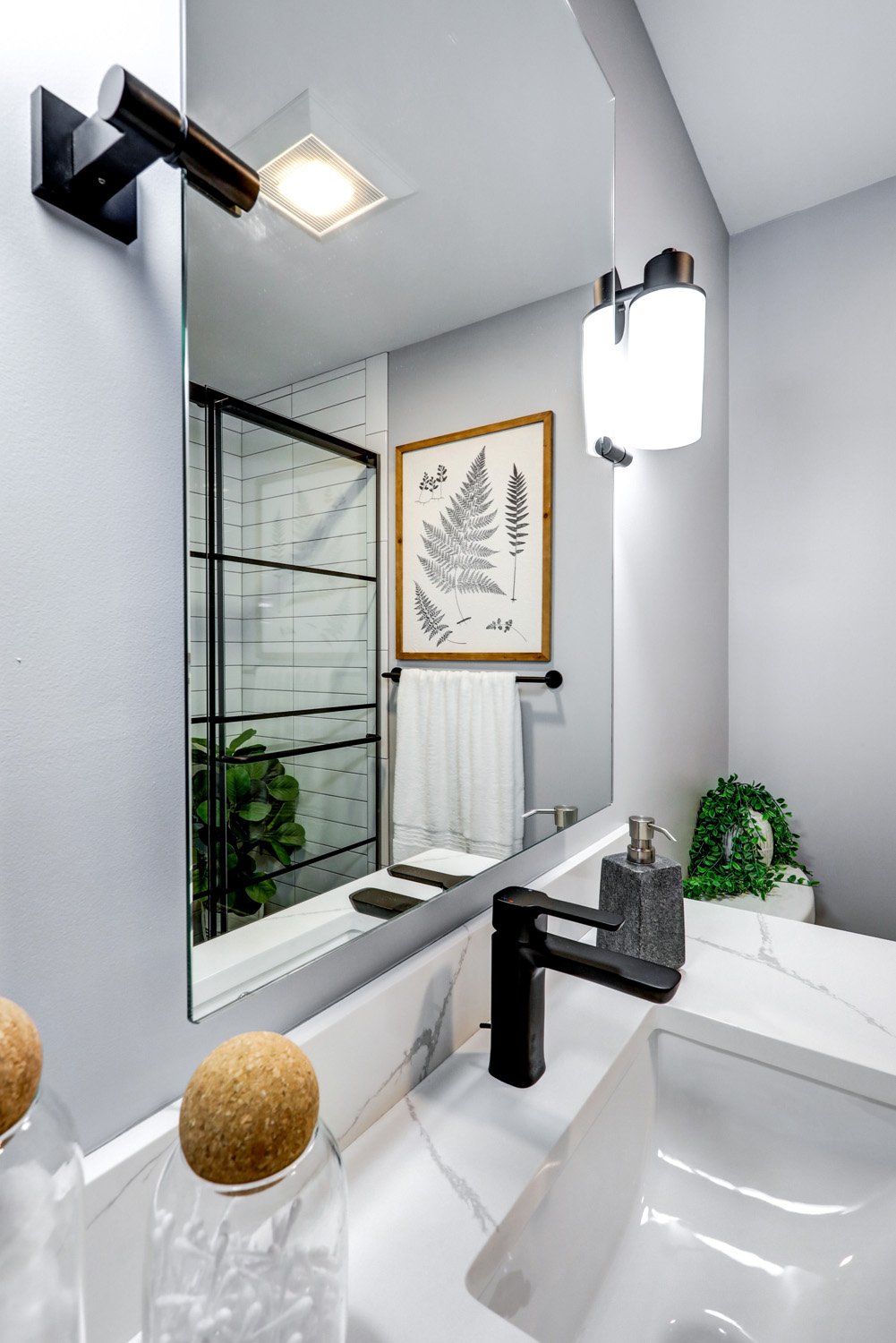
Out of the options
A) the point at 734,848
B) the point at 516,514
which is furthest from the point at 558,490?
the point at 734,848

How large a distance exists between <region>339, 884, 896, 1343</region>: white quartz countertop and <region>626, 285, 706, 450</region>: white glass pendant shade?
78 centimetres

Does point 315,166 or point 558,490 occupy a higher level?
point 315,166

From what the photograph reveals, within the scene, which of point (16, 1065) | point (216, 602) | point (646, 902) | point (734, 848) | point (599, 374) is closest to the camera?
point (16, 1065)

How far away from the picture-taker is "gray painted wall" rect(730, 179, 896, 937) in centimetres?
186

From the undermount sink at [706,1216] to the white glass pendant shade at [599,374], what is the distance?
86 cm

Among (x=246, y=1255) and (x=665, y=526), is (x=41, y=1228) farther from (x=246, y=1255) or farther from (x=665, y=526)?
(x=665, y=526)

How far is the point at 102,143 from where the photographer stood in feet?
1.27

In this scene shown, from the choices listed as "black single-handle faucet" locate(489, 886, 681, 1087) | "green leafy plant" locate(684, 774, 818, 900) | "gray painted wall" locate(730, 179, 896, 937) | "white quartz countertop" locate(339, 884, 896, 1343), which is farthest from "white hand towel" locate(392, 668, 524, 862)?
"gray painted wall" locate(730, 179, 896, 937)

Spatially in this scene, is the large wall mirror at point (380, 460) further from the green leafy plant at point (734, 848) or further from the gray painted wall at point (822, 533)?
the gray painted wall at point (822, 533)

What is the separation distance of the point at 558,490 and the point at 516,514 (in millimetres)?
110

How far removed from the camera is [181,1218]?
0.30 meters

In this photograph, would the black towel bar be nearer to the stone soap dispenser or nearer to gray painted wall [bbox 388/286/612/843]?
gray painted wall [bbox 388/286/612/843]

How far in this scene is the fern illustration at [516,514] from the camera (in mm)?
906

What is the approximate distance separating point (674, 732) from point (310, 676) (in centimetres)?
119
